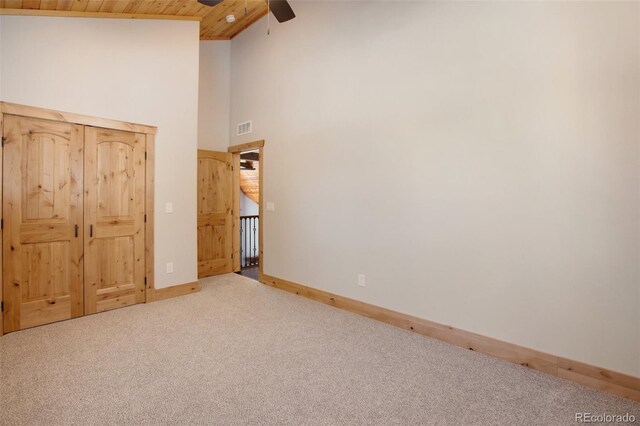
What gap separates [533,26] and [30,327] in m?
5.48

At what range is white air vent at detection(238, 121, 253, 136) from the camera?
17.4 ft

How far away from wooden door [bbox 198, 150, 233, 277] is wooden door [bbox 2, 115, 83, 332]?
198cm

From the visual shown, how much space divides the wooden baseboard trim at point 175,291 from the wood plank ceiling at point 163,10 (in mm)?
3348

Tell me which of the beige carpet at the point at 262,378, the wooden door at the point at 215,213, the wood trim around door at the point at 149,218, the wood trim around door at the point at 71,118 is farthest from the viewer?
the wooden door at the point at 215,213

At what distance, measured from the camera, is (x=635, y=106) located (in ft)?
7.06

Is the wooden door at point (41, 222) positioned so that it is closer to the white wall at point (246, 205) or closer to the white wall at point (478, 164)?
the white wall at point (478, 164)

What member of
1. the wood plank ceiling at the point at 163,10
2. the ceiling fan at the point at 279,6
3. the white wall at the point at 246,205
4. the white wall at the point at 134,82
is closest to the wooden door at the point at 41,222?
the white wall at the point at 134,82

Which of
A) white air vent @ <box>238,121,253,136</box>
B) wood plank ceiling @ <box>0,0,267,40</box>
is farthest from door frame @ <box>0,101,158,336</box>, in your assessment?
white air vent @ <box>238,121,253,136</box>

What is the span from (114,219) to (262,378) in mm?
2796

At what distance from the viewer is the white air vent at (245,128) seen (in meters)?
5.29

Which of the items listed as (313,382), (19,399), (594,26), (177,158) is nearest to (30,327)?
(19,399)

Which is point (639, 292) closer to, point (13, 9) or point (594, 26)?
point (594, 26)

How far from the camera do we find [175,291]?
14.2 feet

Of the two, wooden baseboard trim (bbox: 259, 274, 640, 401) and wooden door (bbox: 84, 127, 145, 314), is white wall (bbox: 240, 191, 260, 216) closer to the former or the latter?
wooden door (bbox: 84, 127, 145, 314)
